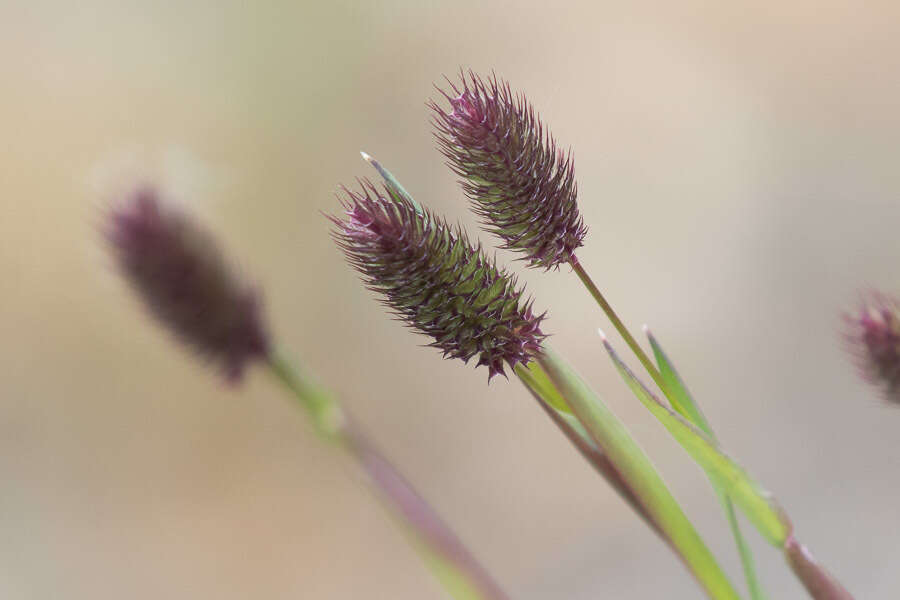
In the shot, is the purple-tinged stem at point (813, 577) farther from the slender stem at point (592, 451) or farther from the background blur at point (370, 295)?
the background blur at point (370, 295)

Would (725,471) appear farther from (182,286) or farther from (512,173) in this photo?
(182,286)

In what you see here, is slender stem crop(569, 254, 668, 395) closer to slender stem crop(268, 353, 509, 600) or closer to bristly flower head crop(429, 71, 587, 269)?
bristly flower head crop(429, 71, 587, 269)

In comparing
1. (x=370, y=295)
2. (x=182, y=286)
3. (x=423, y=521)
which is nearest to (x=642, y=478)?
(x=423, y=521)

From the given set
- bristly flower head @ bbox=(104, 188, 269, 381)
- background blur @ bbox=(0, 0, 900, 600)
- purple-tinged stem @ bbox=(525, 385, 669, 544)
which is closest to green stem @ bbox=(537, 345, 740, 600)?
purple-tinged stem @ bbox=(525, 385, 669, 544)

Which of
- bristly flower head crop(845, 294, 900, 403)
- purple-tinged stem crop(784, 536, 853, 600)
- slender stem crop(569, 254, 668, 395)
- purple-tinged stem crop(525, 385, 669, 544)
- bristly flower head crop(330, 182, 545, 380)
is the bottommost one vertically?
purple-tinged stem crop(784, 536, 853, 600)

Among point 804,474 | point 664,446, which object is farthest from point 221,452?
point 804,474

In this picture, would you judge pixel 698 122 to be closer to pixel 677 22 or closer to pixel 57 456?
pixel 677 22
